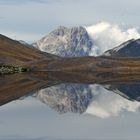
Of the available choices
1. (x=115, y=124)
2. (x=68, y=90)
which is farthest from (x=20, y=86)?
(x=115, y=124)

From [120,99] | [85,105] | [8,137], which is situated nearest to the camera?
[8,137]

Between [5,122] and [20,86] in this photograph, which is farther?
[20,86]

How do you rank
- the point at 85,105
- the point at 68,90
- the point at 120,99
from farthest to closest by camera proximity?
the point at 68,90, the point at 120,99, the point at 85,105

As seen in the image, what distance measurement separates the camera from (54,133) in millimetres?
62094

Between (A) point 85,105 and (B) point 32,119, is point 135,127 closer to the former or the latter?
(B) point 32,119

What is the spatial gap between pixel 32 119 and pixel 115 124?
1434cm

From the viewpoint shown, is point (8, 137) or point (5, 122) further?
point (5, 122)

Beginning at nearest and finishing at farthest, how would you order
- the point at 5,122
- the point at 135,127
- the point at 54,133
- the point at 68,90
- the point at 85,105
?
the point at 54,133 < the point at 135,127 < the point at 5,122 < the point at 85,105 < the point at 68,90

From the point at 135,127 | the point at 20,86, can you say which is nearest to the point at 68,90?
the point at 20,86

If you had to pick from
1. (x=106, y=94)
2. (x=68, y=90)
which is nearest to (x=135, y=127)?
(x=106, y=94)

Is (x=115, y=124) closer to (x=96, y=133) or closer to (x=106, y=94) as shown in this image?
(x=96, y=133)

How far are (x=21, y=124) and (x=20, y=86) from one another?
73.5 metres

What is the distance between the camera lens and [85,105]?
362ft

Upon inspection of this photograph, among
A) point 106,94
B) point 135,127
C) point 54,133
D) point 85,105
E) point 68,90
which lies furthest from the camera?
point 68,90
